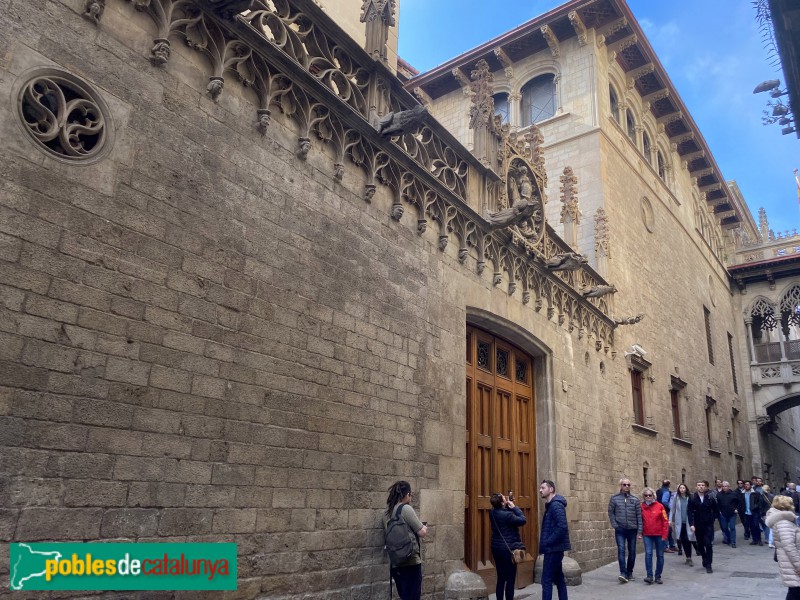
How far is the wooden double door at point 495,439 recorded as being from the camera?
25.2 feet

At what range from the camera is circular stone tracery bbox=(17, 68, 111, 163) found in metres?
3.65

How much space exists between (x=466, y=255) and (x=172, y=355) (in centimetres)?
451

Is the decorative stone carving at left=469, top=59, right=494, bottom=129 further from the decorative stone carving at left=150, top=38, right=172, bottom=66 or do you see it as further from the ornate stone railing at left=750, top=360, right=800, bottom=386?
the ornate stone railing at left=750, top=360, right=800, bottom=386

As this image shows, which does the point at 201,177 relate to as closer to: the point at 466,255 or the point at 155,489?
the point at 155,489

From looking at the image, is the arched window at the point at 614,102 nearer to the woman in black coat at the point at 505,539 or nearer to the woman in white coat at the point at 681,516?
the woman in white coat at the point at 681,516

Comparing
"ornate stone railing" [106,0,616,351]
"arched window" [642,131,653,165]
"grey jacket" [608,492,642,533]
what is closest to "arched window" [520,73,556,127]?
"arched window" [642,131,653,165]

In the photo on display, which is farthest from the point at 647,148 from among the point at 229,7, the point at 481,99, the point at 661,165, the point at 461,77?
the point at 229,7

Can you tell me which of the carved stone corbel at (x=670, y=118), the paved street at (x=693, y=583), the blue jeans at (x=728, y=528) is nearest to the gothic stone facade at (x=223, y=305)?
the paved street at (x=693, y=583)

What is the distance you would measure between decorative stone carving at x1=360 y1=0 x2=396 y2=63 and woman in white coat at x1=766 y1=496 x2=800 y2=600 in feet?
19.1

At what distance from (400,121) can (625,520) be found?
6.49m

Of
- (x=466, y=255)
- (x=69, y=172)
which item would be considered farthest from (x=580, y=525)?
(x=69, y=172)

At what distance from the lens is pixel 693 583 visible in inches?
354

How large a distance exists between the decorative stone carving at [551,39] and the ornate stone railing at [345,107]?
963 cm

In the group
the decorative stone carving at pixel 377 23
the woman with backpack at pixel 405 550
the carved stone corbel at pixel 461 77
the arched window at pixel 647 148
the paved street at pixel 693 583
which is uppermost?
the carved stone corbel at pixel 461 77
